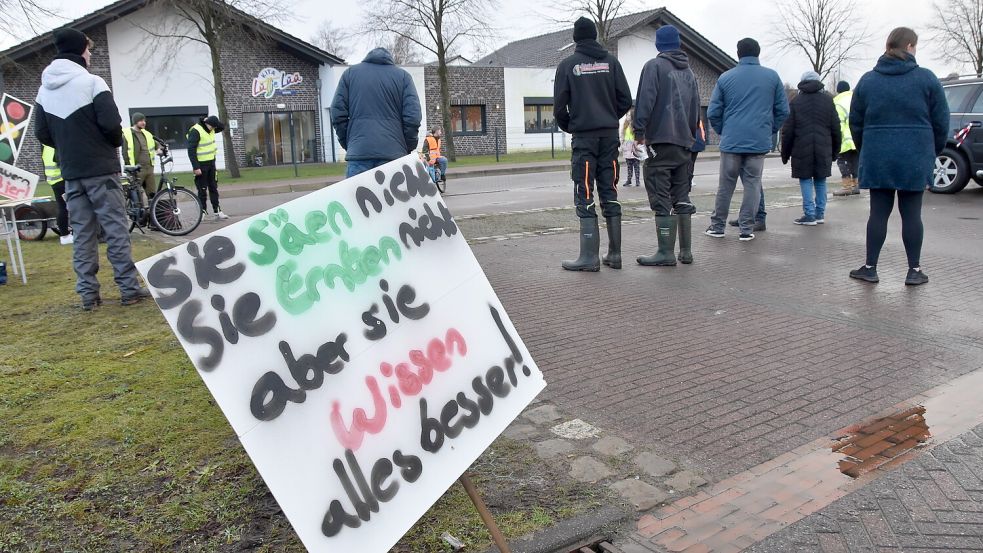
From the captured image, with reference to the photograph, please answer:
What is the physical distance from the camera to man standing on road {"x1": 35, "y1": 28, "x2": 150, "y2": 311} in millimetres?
5879

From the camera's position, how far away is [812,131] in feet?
32.9

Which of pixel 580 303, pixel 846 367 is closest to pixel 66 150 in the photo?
pixel 580 303

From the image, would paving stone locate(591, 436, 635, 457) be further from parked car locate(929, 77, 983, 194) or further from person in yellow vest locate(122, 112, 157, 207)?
parked car locate(929, 77, 983, 194)

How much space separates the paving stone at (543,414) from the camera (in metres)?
3.82

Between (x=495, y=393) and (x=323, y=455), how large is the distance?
72 cm

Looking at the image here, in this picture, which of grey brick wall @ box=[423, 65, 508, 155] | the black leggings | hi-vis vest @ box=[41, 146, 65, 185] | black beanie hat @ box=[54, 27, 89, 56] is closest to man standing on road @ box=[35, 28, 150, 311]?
black beanie hat @ box=[54, 27, 89, 56]

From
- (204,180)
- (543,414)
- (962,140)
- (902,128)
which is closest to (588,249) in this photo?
(902,128)

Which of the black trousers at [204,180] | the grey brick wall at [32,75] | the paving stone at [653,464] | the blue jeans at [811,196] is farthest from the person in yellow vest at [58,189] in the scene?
the grey brick wall at [32,75]

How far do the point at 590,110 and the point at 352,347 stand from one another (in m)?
5.17

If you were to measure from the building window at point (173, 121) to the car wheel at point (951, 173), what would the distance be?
26927 millimetres

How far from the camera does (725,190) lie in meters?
9.02

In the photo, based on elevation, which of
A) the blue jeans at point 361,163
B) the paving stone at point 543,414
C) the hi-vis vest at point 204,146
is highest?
the hi-vis vest at point 204,146

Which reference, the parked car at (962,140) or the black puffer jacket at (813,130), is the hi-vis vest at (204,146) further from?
the parked car at (962,140)

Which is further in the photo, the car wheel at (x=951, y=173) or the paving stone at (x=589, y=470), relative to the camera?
the car wheel at (x=951, y=173)
